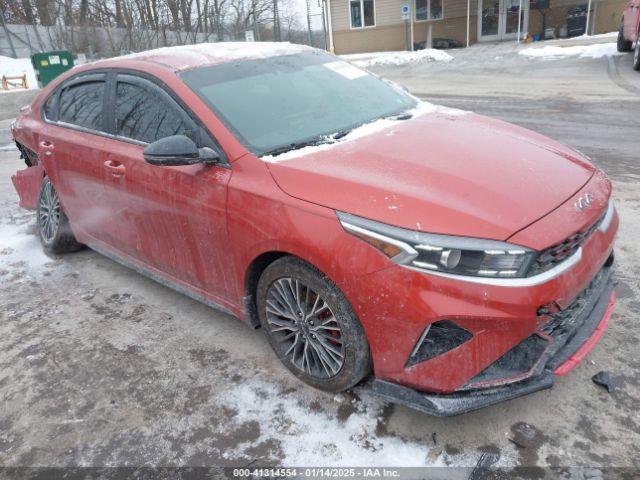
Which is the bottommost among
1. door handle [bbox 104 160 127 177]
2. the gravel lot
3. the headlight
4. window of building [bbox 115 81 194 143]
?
the gravel lot

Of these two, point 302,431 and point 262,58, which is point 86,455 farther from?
point 262,58

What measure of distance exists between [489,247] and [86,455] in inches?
83.1

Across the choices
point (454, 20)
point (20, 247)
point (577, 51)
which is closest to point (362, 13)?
point (454, 20)

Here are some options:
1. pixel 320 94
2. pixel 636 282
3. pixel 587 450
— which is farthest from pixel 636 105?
pixel 587 450

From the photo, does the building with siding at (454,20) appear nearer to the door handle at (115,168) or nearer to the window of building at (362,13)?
the window of building at (362,13)

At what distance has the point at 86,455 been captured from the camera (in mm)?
2551

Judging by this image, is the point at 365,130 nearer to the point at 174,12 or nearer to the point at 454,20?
the point at 454,20

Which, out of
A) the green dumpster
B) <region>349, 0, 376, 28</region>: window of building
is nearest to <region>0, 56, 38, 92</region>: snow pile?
the green dumpster

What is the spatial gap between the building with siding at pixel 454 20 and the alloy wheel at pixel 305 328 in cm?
2374

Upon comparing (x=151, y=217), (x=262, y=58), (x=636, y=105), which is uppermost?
(x=262, y=58)

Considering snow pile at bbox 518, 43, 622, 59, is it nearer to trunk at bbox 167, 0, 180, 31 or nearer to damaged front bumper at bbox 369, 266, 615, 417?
damaged front bumper at bbox 369, 266, 615, 417

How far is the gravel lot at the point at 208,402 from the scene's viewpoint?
2.40 meters

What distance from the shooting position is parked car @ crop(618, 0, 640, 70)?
12969 mm

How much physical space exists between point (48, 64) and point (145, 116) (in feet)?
57.2
